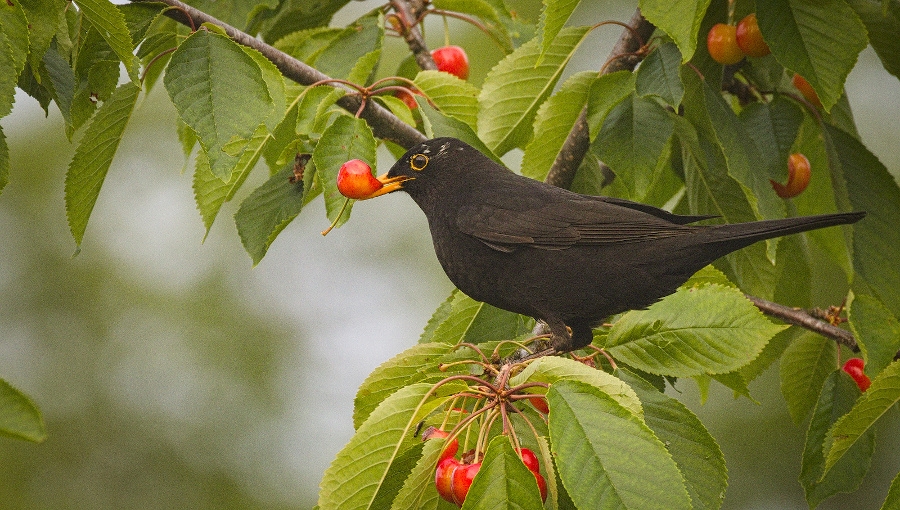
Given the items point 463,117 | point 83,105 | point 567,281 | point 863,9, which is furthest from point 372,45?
point 863,9

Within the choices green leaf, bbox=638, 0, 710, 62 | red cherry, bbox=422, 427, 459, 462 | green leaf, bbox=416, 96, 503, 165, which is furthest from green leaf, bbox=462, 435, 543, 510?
green leaf, bbox=416, 96, 503, 165

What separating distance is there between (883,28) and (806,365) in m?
1.31

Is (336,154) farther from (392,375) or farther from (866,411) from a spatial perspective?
(866,411)

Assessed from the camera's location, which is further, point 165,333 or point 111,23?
point 165,333

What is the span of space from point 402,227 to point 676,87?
19.6 ft

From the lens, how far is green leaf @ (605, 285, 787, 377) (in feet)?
8.17

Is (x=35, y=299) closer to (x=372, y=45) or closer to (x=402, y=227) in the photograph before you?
(x=402, y=227)

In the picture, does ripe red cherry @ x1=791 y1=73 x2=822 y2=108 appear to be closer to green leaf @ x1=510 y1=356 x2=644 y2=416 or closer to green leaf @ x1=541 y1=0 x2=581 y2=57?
green leaf @ x1=541 y1=0 x2=581 y2=57

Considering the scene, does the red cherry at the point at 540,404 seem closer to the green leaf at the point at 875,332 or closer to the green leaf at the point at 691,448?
the green leaf at the point at 691,448

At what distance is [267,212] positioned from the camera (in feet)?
10.0

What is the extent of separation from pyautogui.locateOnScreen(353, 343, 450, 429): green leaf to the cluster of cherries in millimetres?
A: 354

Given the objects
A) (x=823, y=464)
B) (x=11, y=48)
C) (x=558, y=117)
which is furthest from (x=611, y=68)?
(x=11, y=48)

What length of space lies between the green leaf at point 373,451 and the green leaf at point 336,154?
717 millimetres

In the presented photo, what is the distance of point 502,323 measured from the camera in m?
3.26
